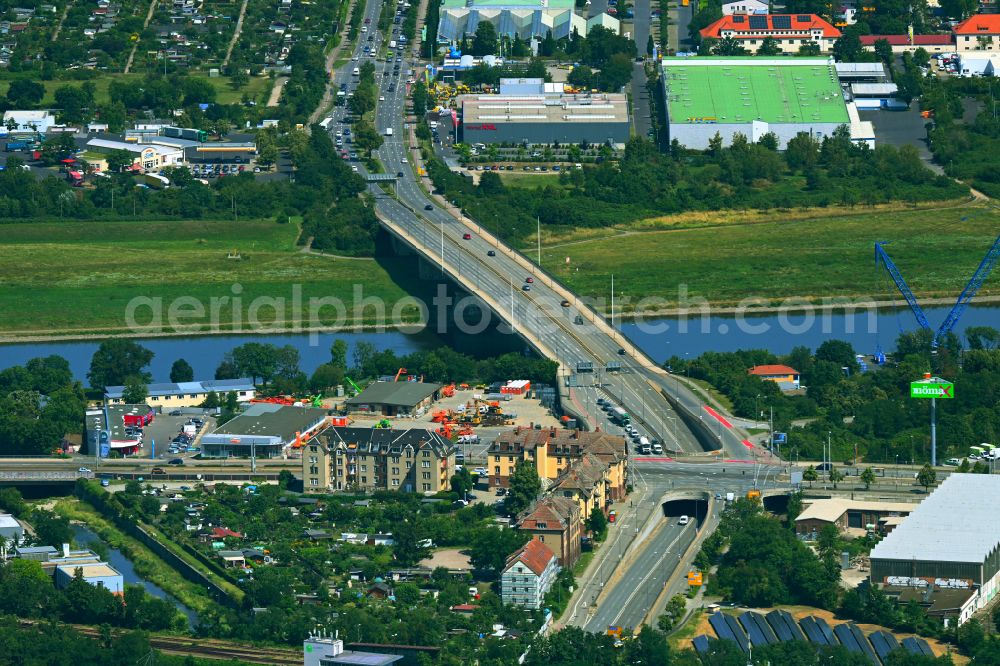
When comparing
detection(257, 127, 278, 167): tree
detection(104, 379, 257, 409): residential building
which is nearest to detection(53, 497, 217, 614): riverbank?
detection(104, 379, 257, 409): residential building

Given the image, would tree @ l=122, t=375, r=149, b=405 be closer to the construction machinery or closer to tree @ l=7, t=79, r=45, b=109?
the construction machinery

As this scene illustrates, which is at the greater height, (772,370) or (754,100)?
(754,100)

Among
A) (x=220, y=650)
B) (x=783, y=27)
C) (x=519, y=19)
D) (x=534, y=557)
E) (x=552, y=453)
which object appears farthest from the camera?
(x=519, y=19)

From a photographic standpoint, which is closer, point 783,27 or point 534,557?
point 534,557

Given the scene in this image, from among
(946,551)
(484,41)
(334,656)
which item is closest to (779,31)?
(484,41)

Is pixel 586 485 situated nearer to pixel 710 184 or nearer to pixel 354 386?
pixel 354 386

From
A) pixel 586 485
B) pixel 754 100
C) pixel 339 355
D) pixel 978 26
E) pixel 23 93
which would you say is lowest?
pixel 339 355
